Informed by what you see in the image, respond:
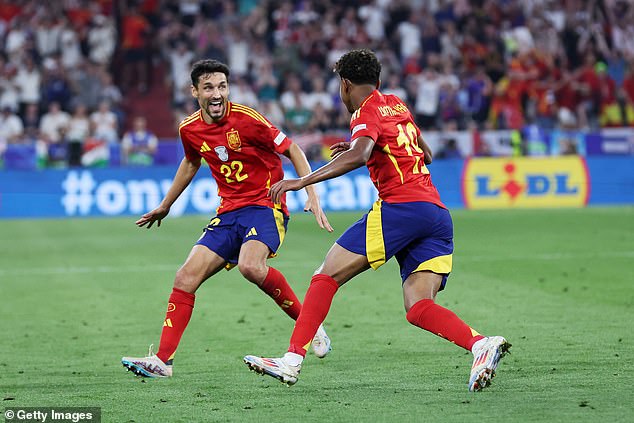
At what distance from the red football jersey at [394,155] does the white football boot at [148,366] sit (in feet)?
5.60

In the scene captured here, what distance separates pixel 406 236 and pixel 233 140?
1.64 meters

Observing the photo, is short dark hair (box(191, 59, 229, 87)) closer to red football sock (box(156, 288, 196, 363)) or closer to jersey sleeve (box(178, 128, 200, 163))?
jersey sleeve (box(178, 128, 200, 163))

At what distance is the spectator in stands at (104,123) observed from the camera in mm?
22953

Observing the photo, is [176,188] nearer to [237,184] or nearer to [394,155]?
[237,184]

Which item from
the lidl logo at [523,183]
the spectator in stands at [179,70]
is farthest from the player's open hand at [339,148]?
the spectator in stands at [179,70]

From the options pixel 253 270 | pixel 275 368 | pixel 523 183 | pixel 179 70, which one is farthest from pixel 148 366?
pixel 179 70

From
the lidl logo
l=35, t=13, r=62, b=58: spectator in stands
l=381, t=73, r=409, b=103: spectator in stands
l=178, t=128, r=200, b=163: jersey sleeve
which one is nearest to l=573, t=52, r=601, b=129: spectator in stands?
l=381, t=73, r=409, b=103: spectator in stands

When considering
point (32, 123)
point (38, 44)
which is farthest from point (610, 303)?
point (38, 44)

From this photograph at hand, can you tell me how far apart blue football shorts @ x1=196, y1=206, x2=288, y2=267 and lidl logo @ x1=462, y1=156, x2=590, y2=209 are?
14.5 metres

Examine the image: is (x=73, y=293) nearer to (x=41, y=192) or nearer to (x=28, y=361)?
(x=28, y=361)

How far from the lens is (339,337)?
8422 mm

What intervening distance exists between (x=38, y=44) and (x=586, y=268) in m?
16.5

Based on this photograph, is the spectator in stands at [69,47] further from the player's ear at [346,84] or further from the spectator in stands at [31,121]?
the player's ear at [346,84]

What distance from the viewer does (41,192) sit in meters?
21.1
